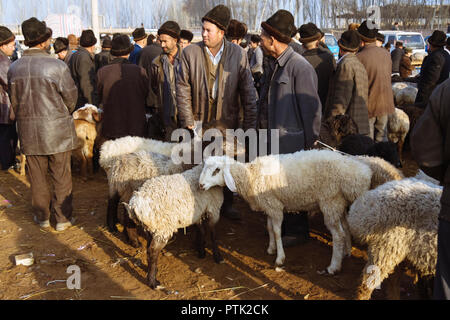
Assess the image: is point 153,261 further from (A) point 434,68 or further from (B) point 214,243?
(A) point 434,68

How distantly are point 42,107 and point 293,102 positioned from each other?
3056 mm

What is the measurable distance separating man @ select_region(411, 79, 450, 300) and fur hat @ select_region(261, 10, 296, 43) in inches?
84.3

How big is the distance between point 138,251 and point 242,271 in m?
1.31

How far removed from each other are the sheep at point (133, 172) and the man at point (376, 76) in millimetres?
3106

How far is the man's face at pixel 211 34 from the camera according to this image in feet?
15.4

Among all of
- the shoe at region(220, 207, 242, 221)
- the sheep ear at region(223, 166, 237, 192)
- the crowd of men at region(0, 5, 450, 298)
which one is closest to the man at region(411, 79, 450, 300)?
the crowd of men at region(0, 5, 450, 298)

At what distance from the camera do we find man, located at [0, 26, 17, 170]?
21.7ft

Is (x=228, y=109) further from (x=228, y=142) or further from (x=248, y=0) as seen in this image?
(x=248, y=0)

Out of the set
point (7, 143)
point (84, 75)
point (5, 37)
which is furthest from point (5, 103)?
point (84, 75)

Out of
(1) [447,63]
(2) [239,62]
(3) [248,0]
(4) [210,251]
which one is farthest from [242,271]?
(3) [248,0]

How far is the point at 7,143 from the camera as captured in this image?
7.11m

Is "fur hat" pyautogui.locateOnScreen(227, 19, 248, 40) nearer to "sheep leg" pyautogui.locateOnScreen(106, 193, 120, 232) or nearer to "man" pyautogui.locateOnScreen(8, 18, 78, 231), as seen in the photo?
"man" pyautogui.locateOnScreen(8, 18, 78, 231)

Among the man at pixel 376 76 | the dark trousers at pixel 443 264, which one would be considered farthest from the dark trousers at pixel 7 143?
the dark trousers at pixel 443 264

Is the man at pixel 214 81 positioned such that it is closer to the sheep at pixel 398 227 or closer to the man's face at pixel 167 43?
the man's face at pixel 167 43
